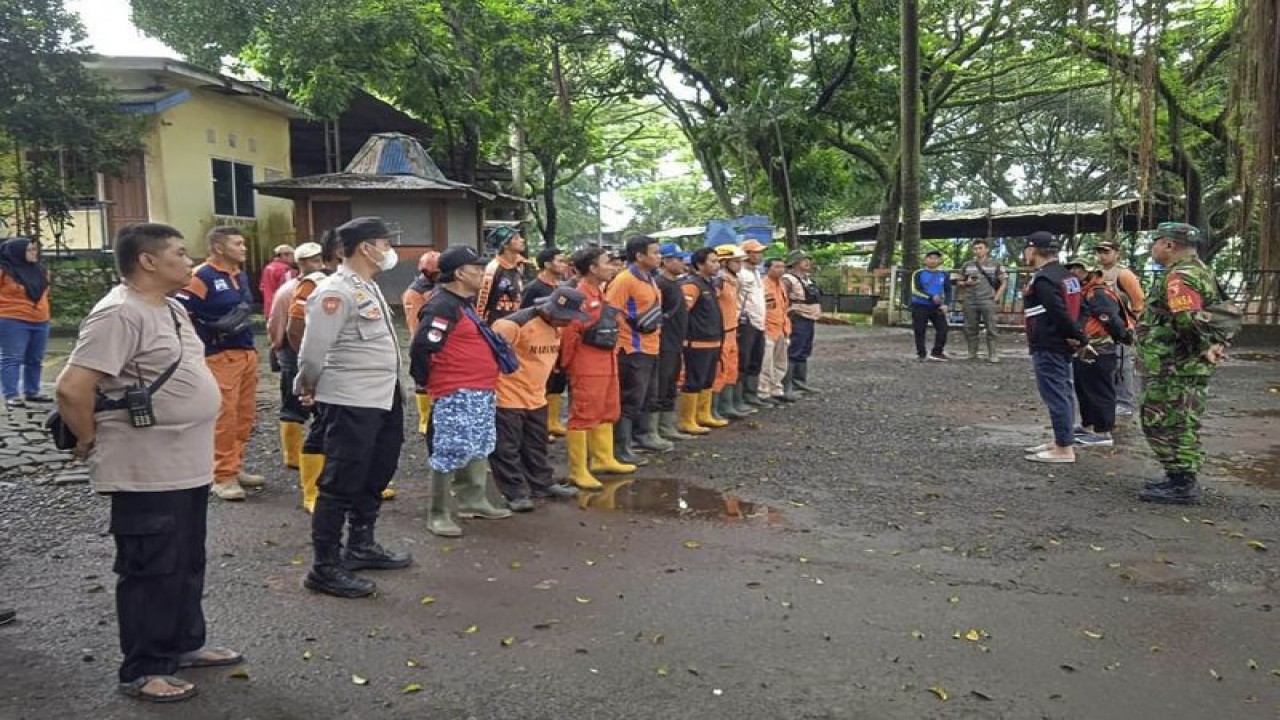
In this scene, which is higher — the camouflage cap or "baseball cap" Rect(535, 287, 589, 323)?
the camouflage cap

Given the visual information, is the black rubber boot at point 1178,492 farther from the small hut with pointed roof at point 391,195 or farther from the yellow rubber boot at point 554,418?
the small hut with pointed roof at point 391,195

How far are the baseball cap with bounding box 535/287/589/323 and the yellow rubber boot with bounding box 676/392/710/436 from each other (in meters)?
2.69

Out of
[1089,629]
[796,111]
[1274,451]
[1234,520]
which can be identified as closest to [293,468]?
[1089,629]

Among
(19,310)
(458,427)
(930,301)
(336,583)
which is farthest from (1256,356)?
(19,310)

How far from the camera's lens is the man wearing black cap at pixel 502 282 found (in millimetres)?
7516

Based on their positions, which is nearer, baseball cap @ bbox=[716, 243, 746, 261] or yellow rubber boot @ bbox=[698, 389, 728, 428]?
baseball cap @ bbox=[716, 243, 746, 261]

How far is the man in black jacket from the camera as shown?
23.1ft

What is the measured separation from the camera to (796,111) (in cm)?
2238

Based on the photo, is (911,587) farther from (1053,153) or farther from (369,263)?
(1053,153)

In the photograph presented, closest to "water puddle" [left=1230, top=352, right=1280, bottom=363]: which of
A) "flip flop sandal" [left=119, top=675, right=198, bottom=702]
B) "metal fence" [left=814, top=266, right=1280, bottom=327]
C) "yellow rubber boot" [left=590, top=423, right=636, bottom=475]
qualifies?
"metal fence" [left=814, top=266, right=1280, bottom=327]

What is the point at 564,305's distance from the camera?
19.9 ft

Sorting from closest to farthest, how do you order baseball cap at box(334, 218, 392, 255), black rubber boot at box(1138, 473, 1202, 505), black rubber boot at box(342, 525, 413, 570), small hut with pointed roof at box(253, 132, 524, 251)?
baseball cap at box(334, 218, 392, 255) < black rubber boot at box(342, 525, 413, 570) < black rubber boot at box(1138, 473, 1202, 505) < small hut with pointed roof at box(253, 132, 524, 251)

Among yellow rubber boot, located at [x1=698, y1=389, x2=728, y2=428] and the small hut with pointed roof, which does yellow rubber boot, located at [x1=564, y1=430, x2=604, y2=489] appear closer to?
yellow rubber boot, located at [x1=698, y1=389, x2=728, y2=428]

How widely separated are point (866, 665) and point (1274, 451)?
596 cm
